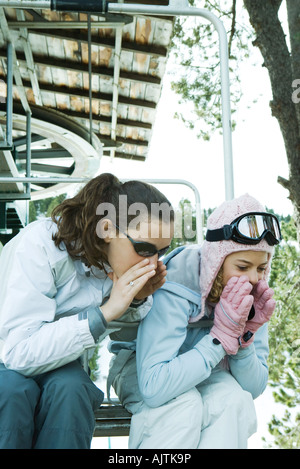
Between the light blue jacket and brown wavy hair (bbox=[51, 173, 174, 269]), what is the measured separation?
0.87 feet

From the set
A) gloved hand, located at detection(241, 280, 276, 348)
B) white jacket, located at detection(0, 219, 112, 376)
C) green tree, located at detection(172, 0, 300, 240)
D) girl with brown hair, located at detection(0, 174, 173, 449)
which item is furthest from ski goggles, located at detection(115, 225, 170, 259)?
green tree, located at detection(172, 0, 300, 240)

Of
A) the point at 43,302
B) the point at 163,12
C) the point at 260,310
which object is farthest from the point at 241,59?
the point at 43,302

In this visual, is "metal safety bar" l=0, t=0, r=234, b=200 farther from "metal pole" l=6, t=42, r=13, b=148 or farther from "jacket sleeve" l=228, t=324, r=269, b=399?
"metal pole" l=6, t=42, r=13, b=148

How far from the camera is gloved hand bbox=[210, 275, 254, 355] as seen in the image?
174 centimetres

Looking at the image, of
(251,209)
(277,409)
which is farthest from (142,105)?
(277,409)

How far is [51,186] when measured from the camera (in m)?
7.48

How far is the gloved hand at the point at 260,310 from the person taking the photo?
1.83 meters

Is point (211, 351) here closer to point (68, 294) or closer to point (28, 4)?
point (68, 294)

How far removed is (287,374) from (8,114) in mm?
11210

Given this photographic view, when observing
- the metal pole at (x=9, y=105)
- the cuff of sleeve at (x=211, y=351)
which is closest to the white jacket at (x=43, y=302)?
the cuff of sleeve at (x=211, y=351)

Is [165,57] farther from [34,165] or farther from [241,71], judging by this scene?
[241,71]

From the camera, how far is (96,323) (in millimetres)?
1604

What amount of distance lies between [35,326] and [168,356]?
42cm

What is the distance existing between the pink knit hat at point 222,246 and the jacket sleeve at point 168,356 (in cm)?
13
